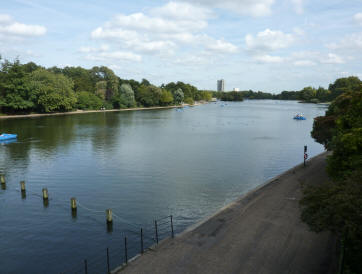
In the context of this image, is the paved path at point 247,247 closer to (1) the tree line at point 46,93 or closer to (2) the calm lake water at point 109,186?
(2) the calm lake water at point 109,186

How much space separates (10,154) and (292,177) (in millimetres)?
42421

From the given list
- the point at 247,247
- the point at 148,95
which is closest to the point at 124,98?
the point at 148,95

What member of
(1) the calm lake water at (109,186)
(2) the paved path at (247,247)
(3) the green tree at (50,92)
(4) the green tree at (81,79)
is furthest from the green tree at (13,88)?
(2) the paved path at (247,247)

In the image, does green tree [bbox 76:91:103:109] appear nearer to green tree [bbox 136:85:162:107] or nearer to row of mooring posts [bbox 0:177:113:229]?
green tree [bbox 136:85:162:107]

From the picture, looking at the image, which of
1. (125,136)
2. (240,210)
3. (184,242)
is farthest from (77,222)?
(125,136)

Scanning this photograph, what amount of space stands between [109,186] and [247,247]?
1902 cm

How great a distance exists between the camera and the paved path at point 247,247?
1493cm

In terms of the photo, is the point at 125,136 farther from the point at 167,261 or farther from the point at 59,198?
the point at 167,261

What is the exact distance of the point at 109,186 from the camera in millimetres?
32219

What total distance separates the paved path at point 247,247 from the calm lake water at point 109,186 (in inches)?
119

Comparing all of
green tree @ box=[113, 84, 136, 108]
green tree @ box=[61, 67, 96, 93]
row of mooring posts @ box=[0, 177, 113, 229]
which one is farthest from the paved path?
green tree @ box=[113, 84, 136, 108]

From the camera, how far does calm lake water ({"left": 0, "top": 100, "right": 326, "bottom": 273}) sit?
1986 cm

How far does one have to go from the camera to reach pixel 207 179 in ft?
114

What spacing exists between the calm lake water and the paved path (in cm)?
303
